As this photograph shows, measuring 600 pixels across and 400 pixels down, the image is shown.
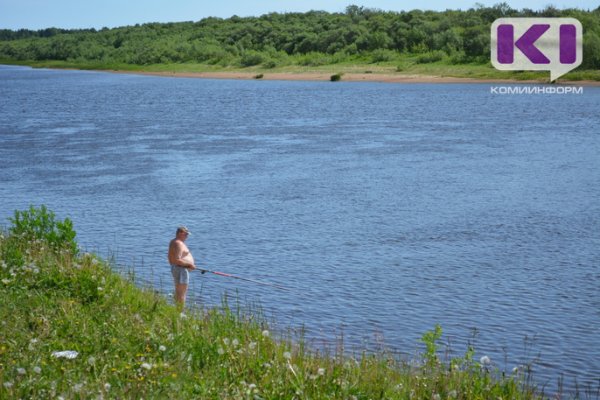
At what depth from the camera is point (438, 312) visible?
1543cm

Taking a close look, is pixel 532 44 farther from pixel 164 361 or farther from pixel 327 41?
pixel 164 361

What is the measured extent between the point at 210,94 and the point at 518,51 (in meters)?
25.4

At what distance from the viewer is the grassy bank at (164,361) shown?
916 cm

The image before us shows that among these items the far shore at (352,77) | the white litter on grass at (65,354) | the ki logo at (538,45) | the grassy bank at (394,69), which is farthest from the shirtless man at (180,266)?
the ki logo at (538,45)

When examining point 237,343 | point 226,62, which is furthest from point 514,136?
point 226,62

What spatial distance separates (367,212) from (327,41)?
88500 millimetres

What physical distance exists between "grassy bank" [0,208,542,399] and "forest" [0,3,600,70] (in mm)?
60044

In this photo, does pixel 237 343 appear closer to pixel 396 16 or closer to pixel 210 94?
pixel 210 94

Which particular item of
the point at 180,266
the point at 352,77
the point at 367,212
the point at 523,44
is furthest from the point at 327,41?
the point at 180,266

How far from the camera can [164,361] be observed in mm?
10023

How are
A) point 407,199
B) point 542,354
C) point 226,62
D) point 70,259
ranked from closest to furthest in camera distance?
point 542,354 < point 70,259 < point 407,199 < point 226,62

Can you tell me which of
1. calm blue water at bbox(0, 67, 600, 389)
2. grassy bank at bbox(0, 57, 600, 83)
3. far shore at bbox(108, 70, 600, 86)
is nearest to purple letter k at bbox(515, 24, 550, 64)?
grassy bank at bbox(0, 57, 600, 83)

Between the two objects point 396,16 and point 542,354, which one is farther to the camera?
point 396,16

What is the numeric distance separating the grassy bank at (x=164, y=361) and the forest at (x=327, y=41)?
60.0 m
